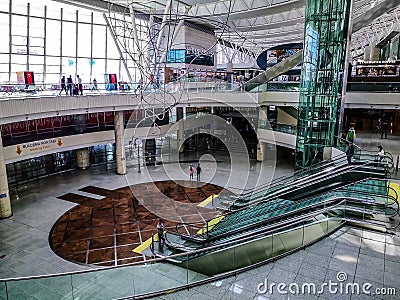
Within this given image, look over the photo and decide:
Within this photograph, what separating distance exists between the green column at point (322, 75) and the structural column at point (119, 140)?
1200cm

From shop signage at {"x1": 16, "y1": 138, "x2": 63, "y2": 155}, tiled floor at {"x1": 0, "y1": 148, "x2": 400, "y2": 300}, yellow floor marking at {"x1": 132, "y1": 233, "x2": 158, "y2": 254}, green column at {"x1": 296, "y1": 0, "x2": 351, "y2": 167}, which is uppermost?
green column at {"x1": 296, "y1": 0, "x2": 351, "y2": 167}

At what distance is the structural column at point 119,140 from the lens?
23.3m

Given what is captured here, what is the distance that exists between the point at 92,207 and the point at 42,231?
137 inches

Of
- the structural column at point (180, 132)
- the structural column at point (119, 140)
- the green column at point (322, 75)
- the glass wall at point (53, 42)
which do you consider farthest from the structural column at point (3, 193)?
the structural column at point (180, 132)

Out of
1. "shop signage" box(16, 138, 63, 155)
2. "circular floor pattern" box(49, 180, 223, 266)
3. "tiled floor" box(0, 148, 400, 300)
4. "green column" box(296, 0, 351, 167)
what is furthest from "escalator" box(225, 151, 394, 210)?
"shop signage" box(16, 138, 63, 155)

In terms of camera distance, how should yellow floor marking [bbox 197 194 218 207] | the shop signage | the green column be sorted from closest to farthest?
the green column, yellow floor marking [bbox 197 194 218 207], the shop signage

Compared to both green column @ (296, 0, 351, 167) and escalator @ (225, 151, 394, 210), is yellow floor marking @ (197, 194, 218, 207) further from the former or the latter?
green column @ (296, 0, 351, 167)

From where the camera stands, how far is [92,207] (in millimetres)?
18094

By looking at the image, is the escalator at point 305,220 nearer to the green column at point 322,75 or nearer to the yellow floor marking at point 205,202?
the green column at point 322,75

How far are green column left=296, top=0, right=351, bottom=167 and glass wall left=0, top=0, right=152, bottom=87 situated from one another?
10505 millimetres

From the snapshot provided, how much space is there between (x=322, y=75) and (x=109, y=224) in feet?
Result: 41.5

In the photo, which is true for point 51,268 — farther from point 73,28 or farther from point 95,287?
point 73,28

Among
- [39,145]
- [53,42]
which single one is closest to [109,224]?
[39,145]

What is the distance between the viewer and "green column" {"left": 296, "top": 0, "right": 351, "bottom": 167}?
16.4m
